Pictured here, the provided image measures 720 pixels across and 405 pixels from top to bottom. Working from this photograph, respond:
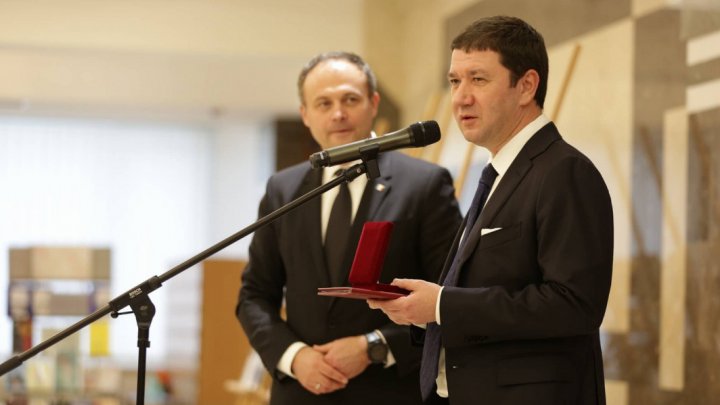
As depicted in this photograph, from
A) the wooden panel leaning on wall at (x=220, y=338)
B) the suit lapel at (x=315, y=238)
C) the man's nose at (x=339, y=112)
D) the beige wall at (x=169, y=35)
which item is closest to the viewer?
the suit lapel at (x=315, y=238)

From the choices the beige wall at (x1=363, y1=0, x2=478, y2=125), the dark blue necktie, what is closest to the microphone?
the dark blue necktie

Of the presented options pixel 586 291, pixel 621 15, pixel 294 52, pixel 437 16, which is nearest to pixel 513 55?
pixel 586 291

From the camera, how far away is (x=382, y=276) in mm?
2812

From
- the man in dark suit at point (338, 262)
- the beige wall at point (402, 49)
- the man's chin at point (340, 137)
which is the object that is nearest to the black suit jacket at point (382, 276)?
the man in dark suit at point (338, 262)

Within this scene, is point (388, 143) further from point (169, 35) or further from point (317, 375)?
point (169, 35)

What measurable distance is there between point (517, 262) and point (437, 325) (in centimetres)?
26

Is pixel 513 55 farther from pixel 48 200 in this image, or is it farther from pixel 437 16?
pixel 48 200

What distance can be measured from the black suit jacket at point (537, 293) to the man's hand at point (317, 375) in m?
0.62

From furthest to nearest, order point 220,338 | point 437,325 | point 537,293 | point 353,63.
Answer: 1. point 220,338
2. point 353,63
3. point 437,325
4. point 537,293

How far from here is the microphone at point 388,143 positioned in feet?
7.41

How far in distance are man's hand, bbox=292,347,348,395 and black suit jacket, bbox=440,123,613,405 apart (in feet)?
2.04

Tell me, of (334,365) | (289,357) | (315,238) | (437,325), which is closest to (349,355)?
(334,365)

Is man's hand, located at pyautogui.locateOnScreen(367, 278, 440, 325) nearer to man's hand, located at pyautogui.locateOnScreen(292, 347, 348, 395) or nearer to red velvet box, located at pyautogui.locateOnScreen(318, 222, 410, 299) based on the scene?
red velvet box, located at pyautogui.locateOnScreen(318, 222, 410, 299)

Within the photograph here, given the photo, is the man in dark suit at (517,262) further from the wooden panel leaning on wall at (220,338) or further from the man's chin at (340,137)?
the wooden panel leaning on wall at (220,338)
